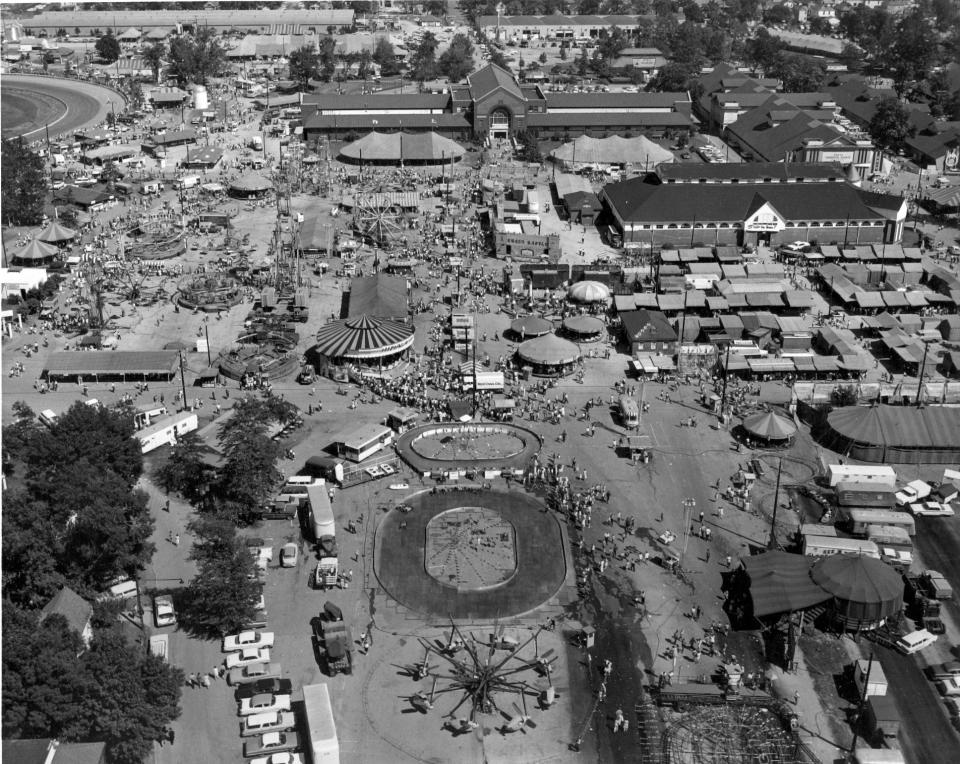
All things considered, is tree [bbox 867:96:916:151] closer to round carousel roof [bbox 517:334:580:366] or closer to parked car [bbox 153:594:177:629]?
round carousel roof [bbox 517:334:580:366]

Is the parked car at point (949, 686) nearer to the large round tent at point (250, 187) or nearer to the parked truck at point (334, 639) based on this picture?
the parked truck at point (334, 639)

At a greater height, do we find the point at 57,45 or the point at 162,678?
the point at 162,678

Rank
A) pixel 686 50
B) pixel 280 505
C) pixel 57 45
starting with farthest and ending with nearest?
pixel 57 45, pixel 686 50, pixel 280 505

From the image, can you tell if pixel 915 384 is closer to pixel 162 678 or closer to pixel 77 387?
pixel 162 678

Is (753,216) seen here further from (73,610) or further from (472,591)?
(73,610)

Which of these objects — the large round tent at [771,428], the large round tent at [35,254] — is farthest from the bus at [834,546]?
the large round tent at [35,254]

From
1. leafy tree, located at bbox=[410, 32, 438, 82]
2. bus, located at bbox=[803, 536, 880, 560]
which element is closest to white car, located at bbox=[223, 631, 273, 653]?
bus, located at bbox=[803, 536, 880, 560]

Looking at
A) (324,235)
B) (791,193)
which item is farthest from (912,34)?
(324,235)

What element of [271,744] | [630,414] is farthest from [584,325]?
[271,744]
